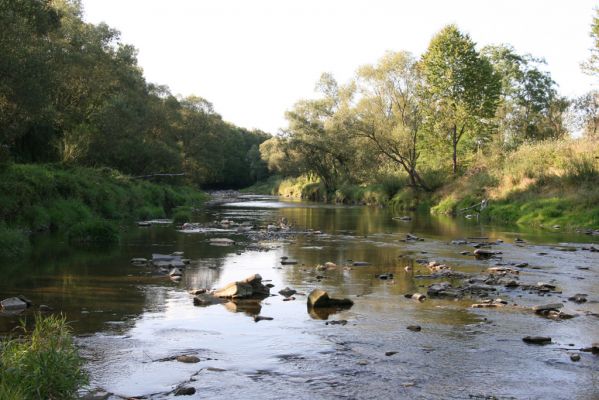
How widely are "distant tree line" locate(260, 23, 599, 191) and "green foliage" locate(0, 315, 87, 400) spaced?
144 ft

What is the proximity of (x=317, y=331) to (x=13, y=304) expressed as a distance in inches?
247

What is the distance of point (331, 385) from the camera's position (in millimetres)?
8047

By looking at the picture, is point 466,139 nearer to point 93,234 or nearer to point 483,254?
point 483,254

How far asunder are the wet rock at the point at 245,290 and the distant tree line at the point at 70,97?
17119 mm

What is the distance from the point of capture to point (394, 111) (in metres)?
65.2

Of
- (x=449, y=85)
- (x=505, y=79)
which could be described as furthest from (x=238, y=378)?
(x=505, y=79)

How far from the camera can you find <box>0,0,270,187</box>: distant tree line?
26891 mm

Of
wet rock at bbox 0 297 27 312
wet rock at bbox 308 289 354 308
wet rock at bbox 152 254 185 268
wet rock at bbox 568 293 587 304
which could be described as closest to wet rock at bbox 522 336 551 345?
wet rock at bbox 568 293 587 304

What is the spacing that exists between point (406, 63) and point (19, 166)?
45.4 metres

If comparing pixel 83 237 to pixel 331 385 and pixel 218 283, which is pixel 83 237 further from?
pixel 331 385

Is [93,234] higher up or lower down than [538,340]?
higher up

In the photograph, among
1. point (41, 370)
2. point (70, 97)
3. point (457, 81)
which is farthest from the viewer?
point (457, 81)

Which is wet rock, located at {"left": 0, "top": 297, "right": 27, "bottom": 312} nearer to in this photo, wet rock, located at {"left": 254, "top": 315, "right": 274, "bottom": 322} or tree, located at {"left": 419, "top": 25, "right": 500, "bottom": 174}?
wet rock, located at {"left": 254, "top": 315, "right": 274, "bottom": 322}

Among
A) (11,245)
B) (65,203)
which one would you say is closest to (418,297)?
(11,245)
